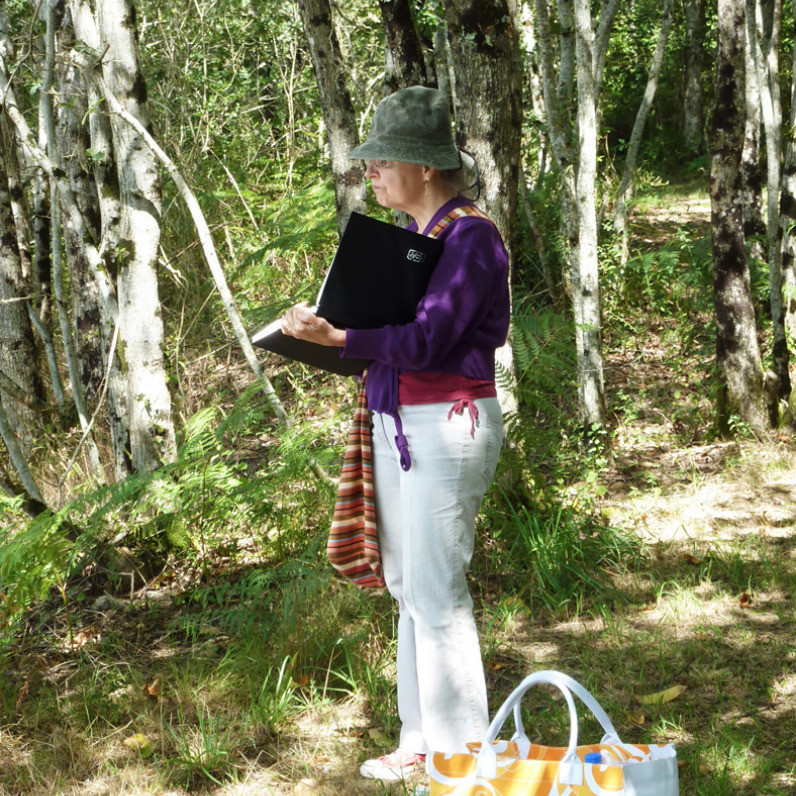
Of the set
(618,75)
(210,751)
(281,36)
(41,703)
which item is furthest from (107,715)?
(618,75)

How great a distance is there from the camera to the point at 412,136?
8.86 feet

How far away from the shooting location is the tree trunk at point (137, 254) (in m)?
4.57

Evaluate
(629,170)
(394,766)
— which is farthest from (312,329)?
(629,170)

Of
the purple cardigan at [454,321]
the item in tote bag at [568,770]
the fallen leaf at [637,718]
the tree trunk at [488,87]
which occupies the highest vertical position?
the tree trunk at [488,87]

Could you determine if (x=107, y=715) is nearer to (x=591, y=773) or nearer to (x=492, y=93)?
(x=591, y=773)

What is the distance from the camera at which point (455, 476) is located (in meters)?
2.69

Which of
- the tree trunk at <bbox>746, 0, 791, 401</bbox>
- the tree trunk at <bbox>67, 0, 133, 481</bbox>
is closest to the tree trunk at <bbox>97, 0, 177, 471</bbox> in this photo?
the tree trunk at <bbox>67, 0, 133, 481</bbox>

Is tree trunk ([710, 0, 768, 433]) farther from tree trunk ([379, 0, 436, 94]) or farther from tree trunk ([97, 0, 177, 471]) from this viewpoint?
tree trunk ([97, 0, 177, 471])

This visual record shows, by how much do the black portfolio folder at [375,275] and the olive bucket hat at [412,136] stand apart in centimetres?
26

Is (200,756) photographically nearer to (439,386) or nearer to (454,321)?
(439,386)

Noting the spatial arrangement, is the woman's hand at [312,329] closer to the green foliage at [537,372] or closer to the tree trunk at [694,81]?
the green foliage at [537,372]

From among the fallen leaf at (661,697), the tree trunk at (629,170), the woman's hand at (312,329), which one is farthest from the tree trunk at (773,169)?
the woman's hand at (312,329)

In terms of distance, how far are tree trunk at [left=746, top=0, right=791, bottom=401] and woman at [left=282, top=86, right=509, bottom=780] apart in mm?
4509

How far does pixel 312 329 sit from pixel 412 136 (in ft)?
2.34
